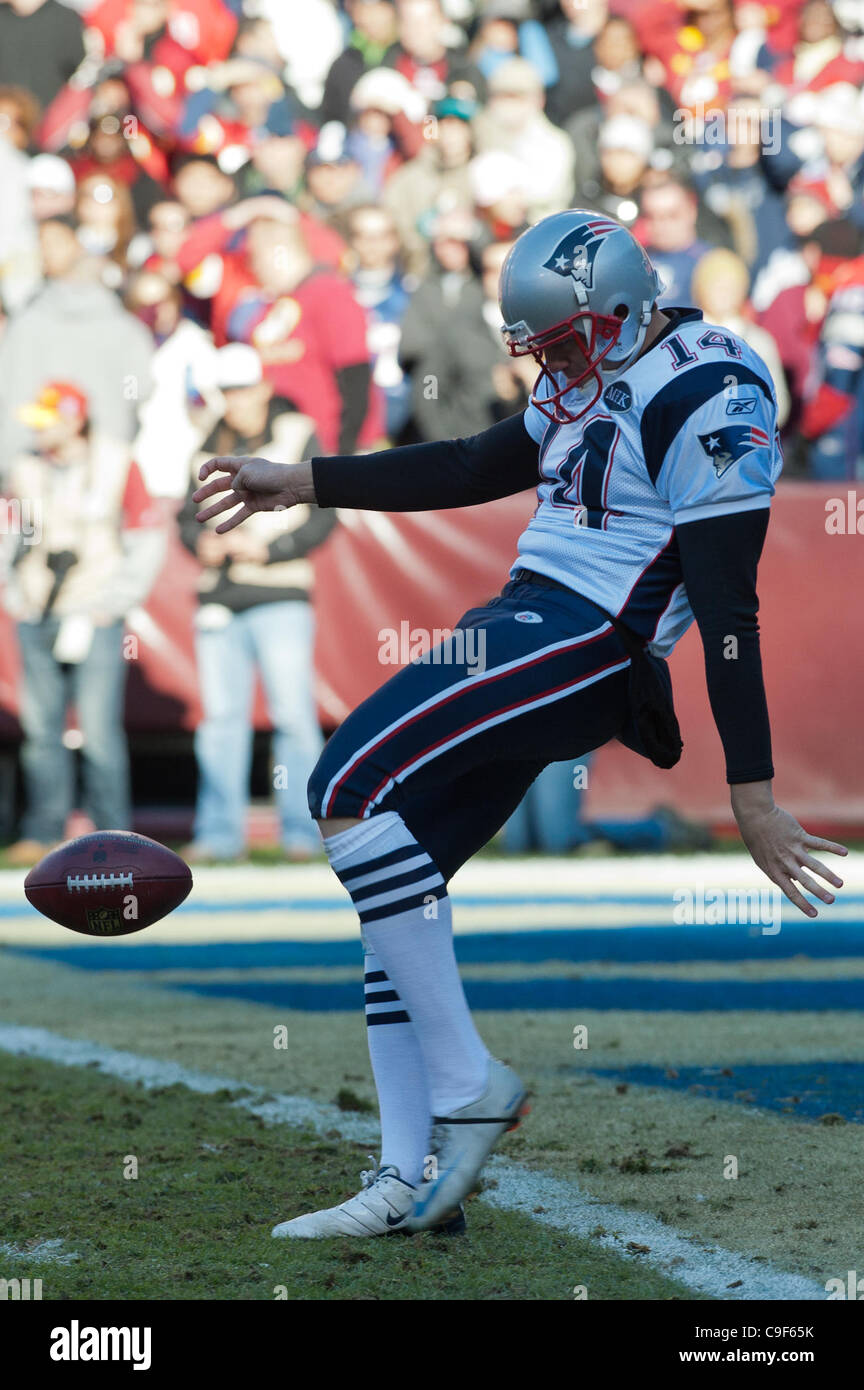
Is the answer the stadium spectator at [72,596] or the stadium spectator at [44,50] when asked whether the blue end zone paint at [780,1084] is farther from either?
the stadium spectator at [44,50]

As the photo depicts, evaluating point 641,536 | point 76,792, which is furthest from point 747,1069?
point 76,792

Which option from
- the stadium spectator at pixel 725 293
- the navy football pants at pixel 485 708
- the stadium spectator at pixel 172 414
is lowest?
the navy football pants at pixel 485 708

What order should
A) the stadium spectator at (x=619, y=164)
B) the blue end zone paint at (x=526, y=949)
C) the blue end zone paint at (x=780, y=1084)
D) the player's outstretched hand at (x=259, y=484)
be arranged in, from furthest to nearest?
the stadium spectator at (x=619, y=164)
the blue end zone paint at (x=526, y=949)
the blue end zone paint at (x=780, y=1084)
the player's outstretched hand at (x=259, y=484)

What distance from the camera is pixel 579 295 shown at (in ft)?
11.5

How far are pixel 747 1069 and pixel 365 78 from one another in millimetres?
9877

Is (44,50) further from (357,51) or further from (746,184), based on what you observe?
(746,184)

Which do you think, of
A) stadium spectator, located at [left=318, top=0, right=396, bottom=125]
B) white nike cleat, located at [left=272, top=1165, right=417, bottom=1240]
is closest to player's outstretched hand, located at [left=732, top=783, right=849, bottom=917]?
white nike cleat, located at [left=272, top=1165, right=417, bottom=1240]

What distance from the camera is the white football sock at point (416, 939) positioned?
11.3 feet

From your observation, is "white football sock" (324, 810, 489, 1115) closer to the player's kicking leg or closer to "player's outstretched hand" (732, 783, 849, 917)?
the player's kicking leg

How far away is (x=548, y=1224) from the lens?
356 centimetres

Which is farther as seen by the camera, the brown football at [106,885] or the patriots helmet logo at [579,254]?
the brown football at [106,885]

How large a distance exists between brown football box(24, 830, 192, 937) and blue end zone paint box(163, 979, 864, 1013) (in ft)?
7.05

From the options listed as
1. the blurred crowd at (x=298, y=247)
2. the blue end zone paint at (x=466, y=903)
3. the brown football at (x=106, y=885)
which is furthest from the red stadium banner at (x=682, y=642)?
the brown football at (x=106, y=885)

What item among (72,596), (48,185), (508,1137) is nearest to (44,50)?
(48,185)
